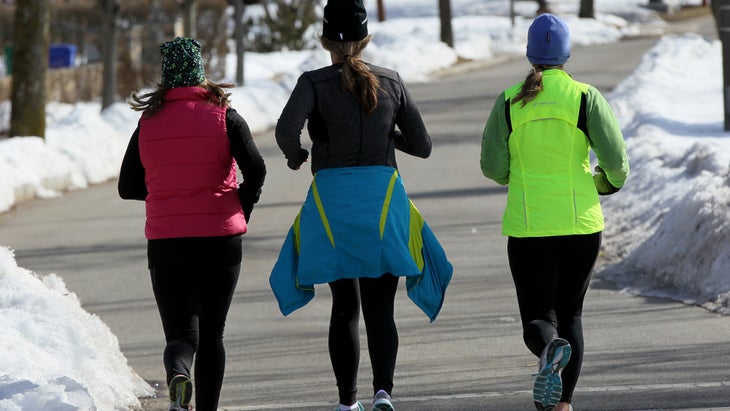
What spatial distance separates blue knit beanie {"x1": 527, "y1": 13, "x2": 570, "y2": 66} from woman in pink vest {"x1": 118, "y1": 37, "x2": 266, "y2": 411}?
125cm

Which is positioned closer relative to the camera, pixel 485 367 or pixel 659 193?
pixel 485 367

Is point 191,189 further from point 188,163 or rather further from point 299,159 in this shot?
point 299,159

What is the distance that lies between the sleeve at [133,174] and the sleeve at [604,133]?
1845 millimetres

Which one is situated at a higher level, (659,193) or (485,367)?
(485,367)

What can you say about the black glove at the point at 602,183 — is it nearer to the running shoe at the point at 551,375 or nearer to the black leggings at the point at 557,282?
the black leggings at the point at 557,282

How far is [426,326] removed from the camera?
8.98 metres

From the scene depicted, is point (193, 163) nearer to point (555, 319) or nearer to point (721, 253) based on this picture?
point (555, 319)

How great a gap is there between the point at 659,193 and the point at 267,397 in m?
6.26

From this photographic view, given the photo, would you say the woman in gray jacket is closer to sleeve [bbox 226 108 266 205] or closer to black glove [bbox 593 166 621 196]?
sleeve [bbox 226 108 266 205]

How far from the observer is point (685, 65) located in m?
28.2

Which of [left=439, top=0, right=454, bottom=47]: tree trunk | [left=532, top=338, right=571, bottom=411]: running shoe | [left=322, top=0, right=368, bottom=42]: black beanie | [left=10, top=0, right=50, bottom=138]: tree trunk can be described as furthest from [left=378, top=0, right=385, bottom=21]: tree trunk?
[left=532, top=338, right=571, bottom=411]: running shoe

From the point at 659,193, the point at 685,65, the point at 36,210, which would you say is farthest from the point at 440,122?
the point at 659,193

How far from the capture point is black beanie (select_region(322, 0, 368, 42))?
18.3ft

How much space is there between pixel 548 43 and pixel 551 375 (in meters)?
1.39
